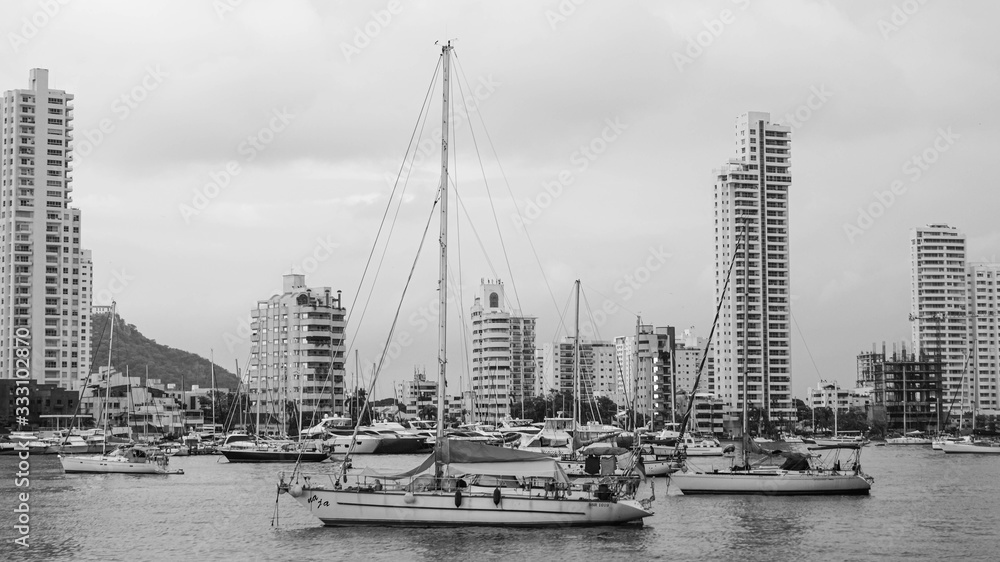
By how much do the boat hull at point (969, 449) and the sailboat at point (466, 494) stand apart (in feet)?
358

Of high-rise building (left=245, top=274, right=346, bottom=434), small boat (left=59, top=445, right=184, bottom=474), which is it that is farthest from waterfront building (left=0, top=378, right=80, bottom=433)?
small boat (left=59, top=445, right=184, bottom=474)

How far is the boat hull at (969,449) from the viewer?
5660 inches

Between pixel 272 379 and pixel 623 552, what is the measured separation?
141851mm

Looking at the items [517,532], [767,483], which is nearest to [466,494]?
[517,532]

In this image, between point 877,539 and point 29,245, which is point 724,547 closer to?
point 877,539

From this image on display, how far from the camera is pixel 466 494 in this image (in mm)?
46438

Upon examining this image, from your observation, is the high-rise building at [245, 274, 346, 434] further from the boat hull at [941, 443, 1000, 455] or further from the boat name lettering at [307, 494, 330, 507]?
the boat name lettering at [307, 494, 330, 507]

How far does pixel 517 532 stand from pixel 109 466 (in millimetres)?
53935

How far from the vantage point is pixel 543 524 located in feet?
156

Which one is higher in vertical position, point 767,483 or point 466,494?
point 466,494

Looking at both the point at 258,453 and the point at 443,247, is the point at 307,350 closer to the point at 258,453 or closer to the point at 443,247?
the point at 258,453

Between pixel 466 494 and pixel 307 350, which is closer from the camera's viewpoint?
pixel 466 494

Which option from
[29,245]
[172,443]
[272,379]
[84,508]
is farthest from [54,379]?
[84,508]

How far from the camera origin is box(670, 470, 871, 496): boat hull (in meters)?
63.0
